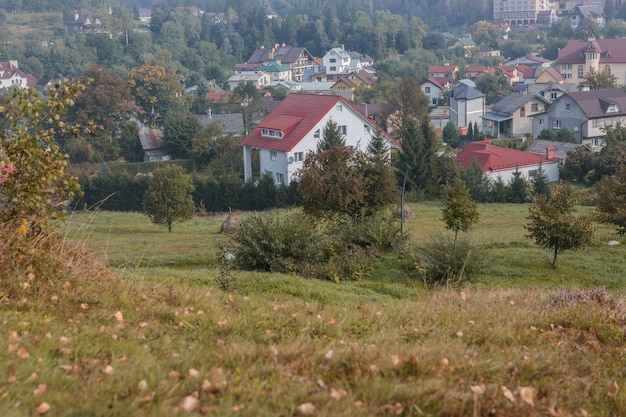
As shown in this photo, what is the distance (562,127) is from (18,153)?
47280 millimetres

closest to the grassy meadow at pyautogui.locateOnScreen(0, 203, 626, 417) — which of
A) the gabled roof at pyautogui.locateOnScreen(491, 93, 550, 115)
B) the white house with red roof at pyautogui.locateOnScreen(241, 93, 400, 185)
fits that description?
the white house with red roof at pyautogui.locateOnScreen(241, 93, 400, 185)

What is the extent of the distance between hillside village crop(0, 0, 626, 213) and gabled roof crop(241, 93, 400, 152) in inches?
2.9

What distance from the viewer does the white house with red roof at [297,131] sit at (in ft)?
119

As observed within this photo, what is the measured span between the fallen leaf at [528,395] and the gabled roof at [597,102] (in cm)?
4667

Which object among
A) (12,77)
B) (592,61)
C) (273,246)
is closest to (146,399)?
(273,246)

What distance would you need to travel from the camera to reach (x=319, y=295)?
9.88 metres

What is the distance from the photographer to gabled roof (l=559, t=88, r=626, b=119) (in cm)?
4862

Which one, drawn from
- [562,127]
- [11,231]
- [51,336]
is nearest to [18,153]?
[11,231]

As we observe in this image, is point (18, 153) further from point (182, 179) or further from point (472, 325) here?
point (182, 179)

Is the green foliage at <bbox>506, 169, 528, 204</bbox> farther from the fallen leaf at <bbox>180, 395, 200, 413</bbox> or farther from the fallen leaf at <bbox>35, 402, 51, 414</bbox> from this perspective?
the fallen leaf at <bbox>35, 402, 51, 414</bbox>

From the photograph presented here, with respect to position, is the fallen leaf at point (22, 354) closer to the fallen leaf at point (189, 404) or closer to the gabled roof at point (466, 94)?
the fallen leaf at point (189, 404)

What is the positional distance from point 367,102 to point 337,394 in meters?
67.0

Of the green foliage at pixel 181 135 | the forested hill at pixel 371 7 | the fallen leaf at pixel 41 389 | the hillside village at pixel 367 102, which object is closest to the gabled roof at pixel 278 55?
the hillside village at pixel 367 102

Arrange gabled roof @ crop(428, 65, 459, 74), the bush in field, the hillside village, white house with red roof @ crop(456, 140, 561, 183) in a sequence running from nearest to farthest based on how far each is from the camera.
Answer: the bush in field, white house with red roof @ crop(456, 140, 561, 183), the hillside village, gabled roof @ crop(428, 65, 459, 74)
